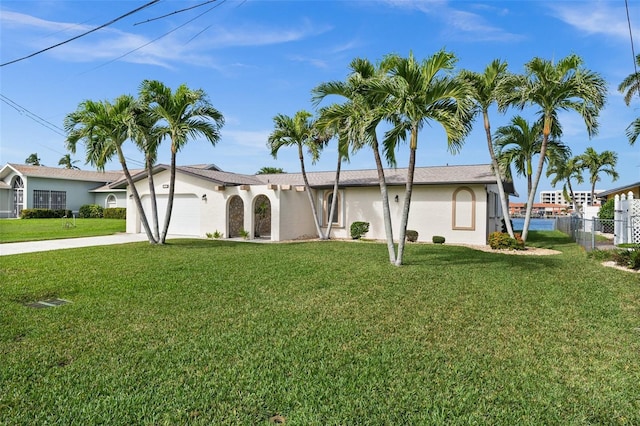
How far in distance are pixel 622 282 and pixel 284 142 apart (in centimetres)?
1331

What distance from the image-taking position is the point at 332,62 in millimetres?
13922

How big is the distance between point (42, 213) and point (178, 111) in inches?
943

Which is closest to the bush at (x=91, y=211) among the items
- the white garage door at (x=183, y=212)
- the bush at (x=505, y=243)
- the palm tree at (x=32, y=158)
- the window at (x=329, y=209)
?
the white garage door at (x=183, y=212)

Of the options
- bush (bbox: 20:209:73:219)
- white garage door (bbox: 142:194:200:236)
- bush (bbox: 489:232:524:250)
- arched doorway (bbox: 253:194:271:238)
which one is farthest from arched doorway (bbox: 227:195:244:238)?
bush (bbox: 20:209:73:219)

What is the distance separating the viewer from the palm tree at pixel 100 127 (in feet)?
43.6

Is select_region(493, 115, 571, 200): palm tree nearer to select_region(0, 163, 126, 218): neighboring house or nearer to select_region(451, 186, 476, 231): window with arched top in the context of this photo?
select_region(451, 186, 476, 231): window with arched top

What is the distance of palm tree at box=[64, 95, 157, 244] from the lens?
13281 millimetres

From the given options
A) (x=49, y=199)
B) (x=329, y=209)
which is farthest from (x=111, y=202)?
(x=329, y=209)

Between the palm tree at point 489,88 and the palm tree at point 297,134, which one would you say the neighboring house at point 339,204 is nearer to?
the palm tree at point 489,88

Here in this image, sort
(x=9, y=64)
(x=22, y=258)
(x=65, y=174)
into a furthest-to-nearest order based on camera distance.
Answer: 1. (x=65, y=174)
2. (x=9, y=64)
3. (x=22, y=258)

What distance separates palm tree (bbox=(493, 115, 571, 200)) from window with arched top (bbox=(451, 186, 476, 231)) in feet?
6.38

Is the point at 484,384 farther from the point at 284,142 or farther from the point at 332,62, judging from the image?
the point at 284,142

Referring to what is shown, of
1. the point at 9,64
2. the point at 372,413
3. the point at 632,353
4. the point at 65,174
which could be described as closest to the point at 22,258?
the point at 9,64

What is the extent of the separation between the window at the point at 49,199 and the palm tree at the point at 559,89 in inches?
1376
